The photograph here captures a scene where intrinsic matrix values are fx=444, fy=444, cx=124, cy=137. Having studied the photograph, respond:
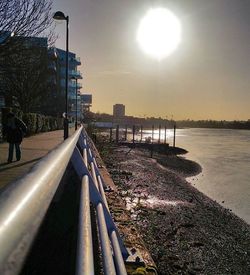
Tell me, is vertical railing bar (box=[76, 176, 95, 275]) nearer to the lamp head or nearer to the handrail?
the handrail

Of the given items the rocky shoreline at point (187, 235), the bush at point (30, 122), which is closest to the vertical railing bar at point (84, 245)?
the rocky shoreline at point (187, 235)

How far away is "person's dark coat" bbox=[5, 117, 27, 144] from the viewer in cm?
1270

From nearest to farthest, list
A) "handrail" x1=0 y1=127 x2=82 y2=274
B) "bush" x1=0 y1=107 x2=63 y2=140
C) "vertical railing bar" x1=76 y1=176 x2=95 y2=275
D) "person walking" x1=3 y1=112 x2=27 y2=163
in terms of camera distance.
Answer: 1. "handrail" x1=0 y1=127 x2=82 y2=274
2. "vertical railing bar" x1=76 y1=176 x2=95 y2=275
3. "person walking" x1=3 y1=112 x2=27 y2=163
4. "bush" x1=0 y1=107 x2=63 y2=140

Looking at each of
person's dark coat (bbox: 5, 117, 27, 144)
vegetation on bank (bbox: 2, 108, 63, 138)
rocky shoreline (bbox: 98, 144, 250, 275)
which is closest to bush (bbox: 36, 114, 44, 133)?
vegetation on bank (bbox: 2, 108, 63, 138)

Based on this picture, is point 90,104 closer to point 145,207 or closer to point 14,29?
point 14,29

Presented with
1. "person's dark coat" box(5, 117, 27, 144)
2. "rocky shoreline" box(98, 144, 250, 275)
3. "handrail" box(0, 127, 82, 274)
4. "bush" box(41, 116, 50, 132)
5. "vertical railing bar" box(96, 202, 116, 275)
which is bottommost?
"rocky shoreline" box(98, 144, 250, 275)

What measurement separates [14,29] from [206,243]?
1548 cm

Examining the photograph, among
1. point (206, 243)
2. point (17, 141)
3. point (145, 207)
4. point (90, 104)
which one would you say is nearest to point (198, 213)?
point (145, 207)

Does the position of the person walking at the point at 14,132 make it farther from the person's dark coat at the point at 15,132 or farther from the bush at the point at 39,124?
the bush at the point at 39,124

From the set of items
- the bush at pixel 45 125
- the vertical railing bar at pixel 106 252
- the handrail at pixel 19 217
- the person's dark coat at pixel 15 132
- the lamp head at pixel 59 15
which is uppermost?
the lamp head at pixel 59 15

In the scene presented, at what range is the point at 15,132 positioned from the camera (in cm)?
1299

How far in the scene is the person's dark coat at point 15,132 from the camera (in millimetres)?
12695

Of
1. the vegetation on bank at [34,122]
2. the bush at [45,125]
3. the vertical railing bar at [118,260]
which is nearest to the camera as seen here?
the vertical railing bar at [118,260]

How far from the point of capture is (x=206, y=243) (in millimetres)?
10305
